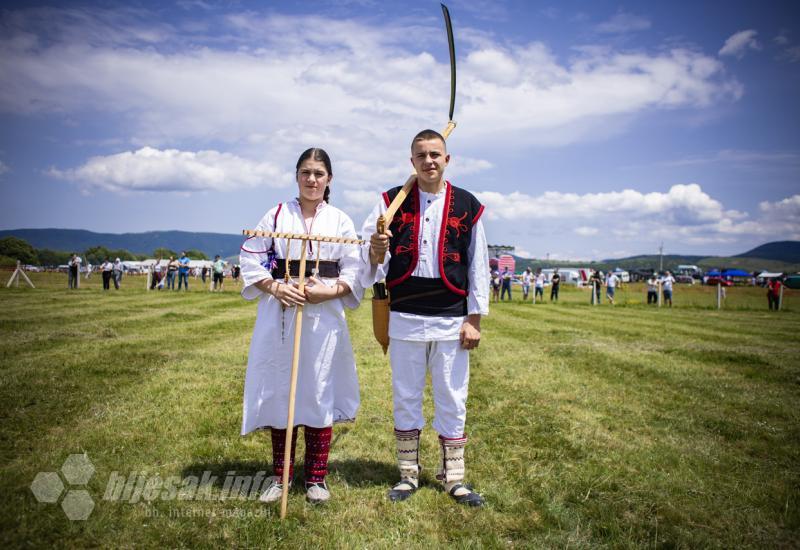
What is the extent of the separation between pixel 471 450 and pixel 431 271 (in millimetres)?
2082

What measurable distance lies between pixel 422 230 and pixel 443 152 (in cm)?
63

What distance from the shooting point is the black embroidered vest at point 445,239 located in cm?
368

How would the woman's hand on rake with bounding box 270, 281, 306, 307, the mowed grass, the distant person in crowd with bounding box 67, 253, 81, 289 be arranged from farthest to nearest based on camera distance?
the distant person in crowd with bounding box 67, 253, 81, 289
the woman's hand on rake with bounding box 270, 281, 306, 307
the mowed grass

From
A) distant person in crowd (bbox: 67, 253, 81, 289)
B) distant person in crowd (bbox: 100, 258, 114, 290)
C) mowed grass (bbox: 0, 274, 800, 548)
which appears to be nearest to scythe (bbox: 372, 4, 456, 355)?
mowed grass (bbox: 0, 274, 800, 548)

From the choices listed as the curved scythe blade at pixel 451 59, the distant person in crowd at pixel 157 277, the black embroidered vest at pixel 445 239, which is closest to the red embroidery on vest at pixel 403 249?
the black embroidered vest at pixel 445 239

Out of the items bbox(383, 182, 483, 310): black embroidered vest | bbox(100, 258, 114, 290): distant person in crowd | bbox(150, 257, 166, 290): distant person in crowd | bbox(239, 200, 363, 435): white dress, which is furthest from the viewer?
bbox(150, 257, 166, 290): distant person in crowd

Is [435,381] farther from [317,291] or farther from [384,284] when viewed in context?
[317,291]

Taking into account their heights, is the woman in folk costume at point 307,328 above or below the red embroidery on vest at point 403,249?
below

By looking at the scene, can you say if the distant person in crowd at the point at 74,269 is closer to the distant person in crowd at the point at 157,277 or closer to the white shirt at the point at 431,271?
the distant person in crowd at the point at 157,277

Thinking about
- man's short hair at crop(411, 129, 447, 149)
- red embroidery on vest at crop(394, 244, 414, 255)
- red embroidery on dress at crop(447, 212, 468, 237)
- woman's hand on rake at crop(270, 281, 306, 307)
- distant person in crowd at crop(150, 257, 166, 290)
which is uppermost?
man's short hair at crop(411, 129, 447, 149)

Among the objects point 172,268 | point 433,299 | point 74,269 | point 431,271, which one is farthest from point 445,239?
point 74,269

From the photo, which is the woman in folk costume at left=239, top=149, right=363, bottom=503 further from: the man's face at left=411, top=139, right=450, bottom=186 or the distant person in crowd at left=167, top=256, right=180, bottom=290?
the distant person in crowd at left=167, top=256, right=180, bottom=290

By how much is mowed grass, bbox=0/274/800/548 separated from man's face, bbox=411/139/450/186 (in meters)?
2.44

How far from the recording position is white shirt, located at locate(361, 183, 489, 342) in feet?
12.0
